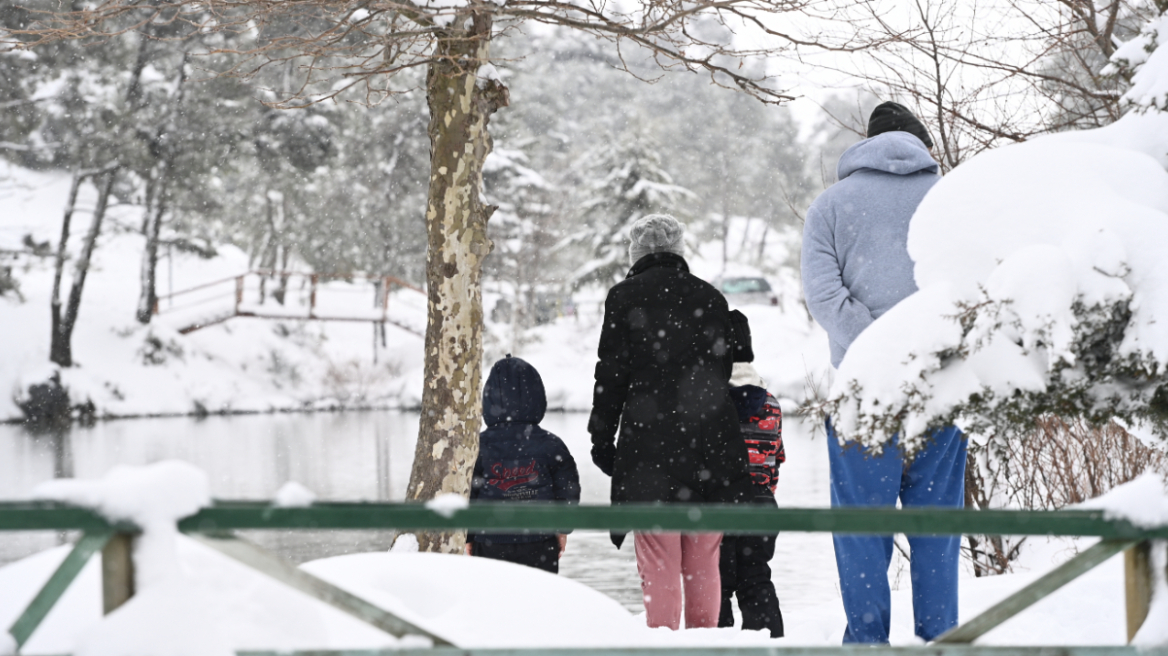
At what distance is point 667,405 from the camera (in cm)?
375

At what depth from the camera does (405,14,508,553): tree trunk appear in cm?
555

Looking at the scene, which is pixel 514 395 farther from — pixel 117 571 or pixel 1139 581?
pixel 1139 581

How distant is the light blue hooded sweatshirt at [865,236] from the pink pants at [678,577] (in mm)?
956

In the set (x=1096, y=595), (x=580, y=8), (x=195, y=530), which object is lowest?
(x=1096, y=595)

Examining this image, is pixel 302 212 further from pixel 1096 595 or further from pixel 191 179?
pixel 1096 595

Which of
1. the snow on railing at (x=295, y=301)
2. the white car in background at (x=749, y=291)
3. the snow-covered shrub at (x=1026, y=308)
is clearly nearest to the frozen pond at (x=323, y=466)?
the snow-covered shrub at (x=1026, y=308)

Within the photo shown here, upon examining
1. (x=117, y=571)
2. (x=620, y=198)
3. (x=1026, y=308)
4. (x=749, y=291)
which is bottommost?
(x=117, y=571)

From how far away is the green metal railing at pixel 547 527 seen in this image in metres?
1.62

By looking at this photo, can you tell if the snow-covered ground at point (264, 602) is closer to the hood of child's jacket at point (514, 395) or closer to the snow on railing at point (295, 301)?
the hood of child's jacket at point (514, 395)

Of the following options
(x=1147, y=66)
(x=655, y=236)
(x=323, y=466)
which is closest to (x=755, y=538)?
(x=655, y=236)

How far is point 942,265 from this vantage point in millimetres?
2539

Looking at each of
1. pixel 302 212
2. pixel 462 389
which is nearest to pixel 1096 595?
pixel 462 389

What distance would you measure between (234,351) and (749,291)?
17693 millimetres

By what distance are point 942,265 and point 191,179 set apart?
25.9 metres
